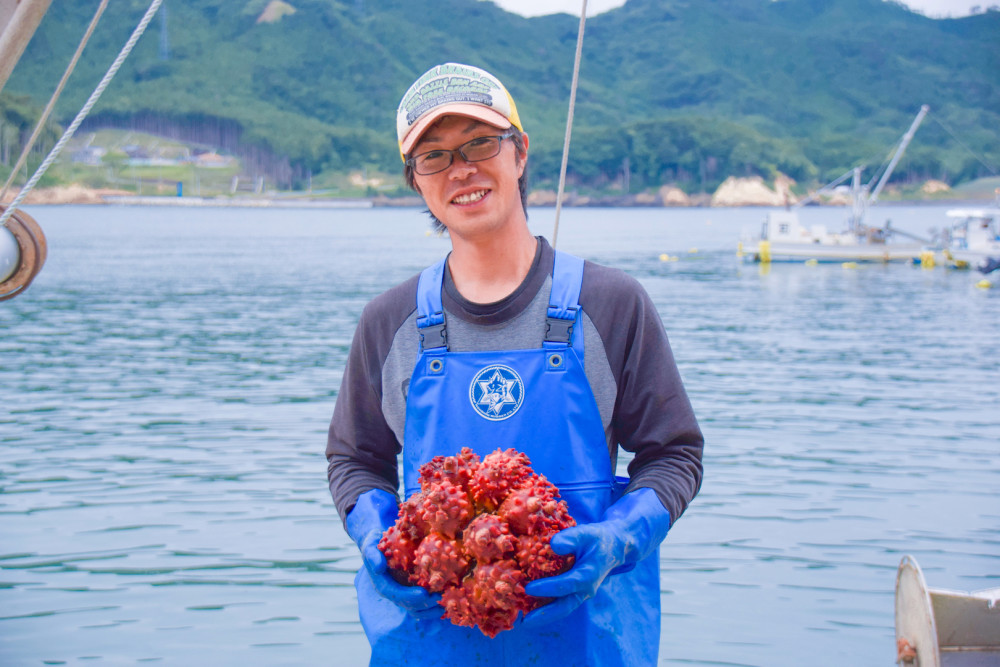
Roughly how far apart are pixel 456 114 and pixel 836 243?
54419 mm

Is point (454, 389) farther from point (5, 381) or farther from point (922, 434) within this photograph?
point (5, 381)

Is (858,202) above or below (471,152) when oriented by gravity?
above

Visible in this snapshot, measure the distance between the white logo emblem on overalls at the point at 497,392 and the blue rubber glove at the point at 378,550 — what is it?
38 centimetres

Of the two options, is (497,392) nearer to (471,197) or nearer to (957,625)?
(471,197)

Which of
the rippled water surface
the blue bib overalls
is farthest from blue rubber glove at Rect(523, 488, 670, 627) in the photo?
the rippled water surface

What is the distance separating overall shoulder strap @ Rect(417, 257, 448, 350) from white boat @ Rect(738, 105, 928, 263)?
51.9m

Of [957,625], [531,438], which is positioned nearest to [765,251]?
[957,625]

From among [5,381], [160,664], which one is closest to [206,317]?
[5,381]

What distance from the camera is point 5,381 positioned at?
18.6m

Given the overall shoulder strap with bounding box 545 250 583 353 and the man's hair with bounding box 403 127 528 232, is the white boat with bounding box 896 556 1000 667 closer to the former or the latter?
the overall shoulder strap with bounding box 545 250 583 353

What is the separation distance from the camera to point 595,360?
8.46ft

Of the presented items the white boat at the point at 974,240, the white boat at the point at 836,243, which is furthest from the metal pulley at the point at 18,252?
the white boat at the point at 836,243

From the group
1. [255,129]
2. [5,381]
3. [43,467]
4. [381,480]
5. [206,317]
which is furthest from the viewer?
[255,129]

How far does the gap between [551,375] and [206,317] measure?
28.7 m
